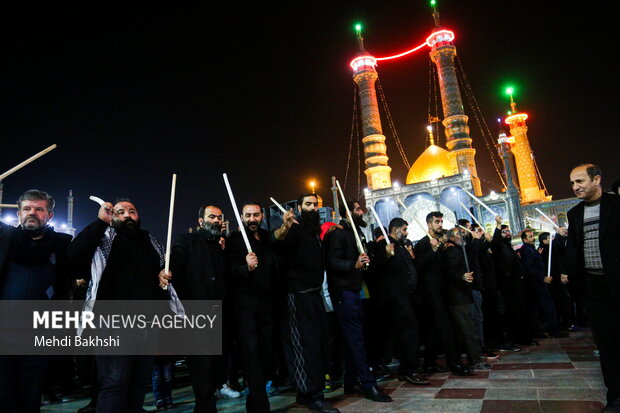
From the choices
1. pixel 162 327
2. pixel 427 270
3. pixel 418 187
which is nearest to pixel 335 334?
pixel 427 270

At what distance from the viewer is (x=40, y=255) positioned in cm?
290

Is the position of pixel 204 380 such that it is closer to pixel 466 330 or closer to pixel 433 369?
pixel 433 369

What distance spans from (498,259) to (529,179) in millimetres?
50347

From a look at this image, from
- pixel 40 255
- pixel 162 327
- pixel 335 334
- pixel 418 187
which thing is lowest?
pixel 335 334

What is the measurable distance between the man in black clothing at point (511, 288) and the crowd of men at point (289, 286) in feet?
3.33

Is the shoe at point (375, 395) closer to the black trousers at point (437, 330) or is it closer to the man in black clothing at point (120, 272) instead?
the black trousers at point (437, 330)

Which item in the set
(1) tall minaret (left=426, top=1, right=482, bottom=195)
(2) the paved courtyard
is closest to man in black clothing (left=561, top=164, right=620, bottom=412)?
(2) the paved courtyard

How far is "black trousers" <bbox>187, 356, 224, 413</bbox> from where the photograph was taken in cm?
331

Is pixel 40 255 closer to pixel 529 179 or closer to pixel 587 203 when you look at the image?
pixel 587 203

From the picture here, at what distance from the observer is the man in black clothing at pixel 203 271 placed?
346 cm

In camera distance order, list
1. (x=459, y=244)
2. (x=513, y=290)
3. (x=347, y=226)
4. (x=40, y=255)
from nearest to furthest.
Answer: (x=40, y=255) → (x=347, y=226) → (x=459, y=244) → (x=513, y=290)

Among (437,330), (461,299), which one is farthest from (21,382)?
(461,299)

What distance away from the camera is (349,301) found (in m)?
4.19

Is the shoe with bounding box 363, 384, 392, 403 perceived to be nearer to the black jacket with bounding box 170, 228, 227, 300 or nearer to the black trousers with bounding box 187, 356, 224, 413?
the black trousers with bounding box 187, 356, 224, 413
